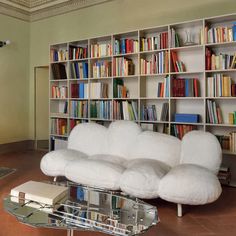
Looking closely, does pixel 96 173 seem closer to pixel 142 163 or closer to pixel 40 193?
pixel 142 163

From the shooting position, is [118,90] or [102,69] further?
[102,69]

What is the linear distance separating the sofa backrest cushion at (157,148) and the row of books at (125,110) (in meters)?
1.13

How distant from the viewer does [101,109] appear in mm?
4910

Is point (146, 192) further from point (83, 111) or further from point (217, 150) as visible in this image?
point (83, 111)

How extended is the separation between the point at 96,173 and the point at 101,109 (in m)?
2.07

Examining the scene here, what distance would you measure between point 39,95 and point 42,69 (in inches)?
24.7

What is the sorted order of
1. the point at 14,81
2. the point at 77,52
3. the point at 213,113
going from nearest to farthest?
the point at 213,113 < the point at 77,52 < the point at 14,81

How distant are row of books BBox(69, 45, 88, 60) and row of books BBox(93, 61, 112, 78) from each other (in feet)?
0.94

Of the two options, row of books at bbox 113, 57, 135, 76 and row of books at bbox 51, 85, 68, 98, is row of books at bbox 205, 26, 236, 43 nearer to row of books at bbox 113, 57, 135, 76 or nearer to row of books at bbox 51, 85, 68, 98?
row of books at bbox 113, 57, 135, 76

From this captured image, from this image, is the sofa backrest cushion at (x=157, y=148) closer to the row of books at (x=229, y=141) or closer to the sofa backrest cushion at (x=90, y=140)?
the sofa backrest cushion at (x=90, y=140)

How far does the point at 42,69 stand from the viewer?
6.58 meters

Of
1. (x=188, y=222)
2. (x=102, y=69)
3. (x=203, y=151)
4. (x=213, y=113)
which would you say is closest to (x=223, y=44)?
(x=213, y=113)

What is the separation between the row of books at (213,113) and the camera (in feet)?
12.7

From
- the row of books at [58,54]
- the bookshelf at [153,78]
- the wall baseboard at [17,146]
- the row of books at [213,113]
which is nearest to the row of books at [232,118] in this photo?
the bookshelf at [153,78]
